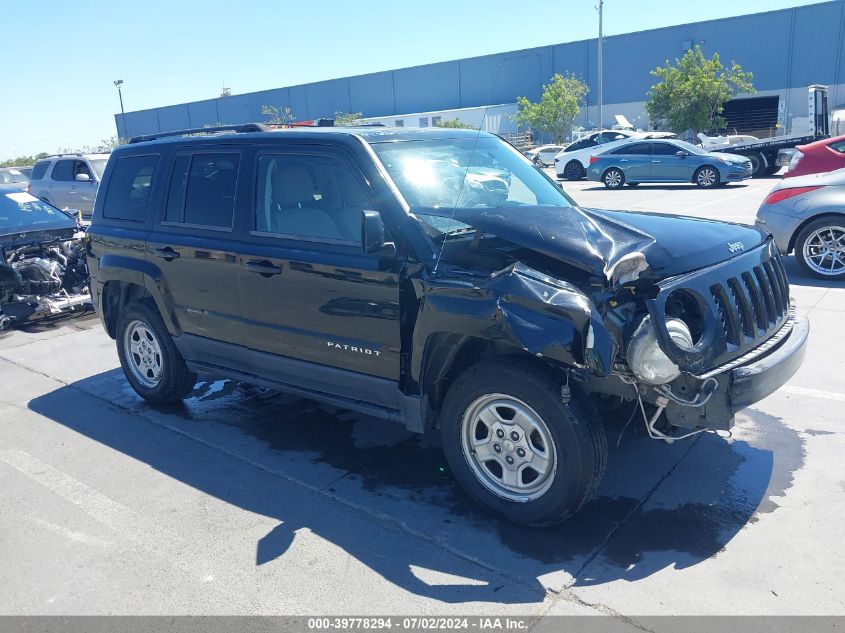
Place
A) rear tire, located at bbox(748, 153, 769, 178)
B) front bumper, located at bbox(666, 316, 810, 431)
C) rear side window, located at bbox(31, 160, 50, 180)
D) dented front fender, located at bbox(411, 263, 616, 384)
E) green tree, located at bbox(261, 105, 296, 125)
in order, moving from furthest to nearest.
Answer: green tree, located at bbox(261, 105, 296, 125) < rear tire, located at bbox(748, 153, 769, 178) < rear side window, located at bbox(31, 160, 50, 180) < front bumper, located at bbox(666, 316, 810, 431) < dented front fender, located at bbox(411, 263, 616, 384)

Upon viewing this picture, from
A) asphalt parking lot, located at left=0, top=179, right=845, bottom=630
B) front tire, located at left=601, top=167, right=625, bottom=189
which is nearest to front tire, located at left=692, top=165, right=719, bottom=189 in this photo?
front tire, located at left=601, top=167, right=625, bottom=189

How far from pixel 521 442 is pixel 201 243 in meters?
2.66

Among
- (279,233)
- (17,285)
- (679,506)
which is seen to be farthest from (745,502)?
(17,285)

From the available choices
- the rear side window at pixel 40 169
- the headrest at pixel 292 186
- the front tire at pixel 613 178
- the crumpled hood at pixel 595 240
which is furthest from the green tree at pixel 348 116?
the crumpled hood at pixel 595 240

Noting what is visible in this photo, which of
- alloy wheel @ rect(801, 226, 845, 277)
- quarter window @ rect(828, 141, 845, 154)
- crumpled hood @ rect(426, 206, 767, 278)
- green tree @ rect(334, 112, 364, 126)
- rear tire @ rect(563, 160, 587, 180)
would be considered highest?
green tree @ rect(334, 112, 364, 126)

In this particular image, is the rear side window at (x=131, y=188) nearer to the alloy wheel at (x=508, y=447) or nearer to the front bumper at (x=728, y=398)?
the alloy wheel at (x=508, y=447)

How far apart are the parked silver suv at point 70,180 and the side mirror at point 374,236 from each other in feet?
46.5

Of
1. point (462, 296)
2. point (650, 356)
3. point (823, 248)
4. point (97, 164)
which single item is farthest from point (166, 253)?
point (97, 164)

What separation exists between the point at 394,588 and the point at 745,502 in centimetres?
194

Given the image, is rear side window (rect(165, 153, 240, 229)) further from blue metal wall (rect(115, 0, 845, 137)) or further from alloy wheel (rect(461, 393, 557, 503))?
blue metal wall (rect(115, 0, 845, 137))

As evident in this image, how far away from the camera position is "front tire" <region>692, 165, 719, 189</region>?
20636 millimetres

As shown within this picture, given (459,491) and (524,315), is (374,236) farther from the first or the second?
(459,491)

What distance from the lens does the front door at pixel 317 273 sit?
13.2 feet

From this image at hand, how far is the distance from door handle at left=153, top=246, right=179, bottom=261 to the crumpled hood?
7.18 feet
